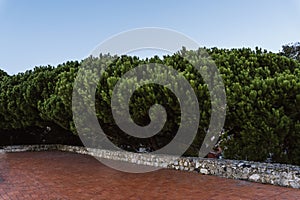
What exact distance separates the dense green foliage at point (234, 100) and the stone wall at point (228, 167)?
1.70 ft

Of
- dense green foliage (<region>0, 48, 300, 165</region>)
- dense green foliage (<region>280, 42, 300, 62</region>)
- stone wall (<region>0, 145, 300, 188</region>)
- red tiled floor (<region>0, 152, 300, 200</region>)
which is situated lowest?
red tiled floor (<region>0, 152, 300, 200</region>)

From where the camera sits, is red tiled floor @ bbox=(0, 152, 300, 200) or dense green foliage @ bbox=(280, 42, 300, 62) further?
dense green foliage @ bbox=(280, 42, 300, 62)

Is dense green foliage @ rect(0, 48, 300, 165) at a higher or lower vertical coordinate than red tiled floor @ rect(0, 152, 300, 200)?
higher

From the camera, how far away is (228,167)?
828 cm

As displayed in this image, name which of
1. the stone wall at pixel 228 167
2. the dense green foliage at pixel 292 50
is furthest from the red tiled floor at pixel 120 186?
the dense green foliage at pixel 292 50

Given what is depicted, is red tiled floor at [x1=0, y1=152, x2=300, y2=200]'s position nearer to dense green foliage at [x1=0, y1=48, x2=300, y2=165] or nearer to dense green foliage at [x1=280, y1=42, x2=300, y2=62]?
dense green foliage at [x1=0, y1=48, x2=300, y2=165]

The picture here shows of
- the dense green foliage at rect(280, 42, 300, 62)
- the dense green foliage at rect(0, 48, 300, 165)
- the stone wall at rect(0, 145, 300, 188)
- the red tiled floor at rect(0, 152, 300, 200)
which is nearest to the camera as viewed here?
the red tiled floor at rect(0, 152, 300, 200)

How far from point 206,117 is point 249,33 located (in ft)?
23.3

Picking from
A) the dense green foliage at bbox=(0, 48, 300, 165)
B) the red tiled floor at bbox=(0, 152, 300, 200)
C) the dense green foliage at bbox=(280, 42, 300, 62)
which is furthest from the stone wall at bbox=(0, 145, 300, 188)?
the dense green foliage at bbox=(280, 42, 300, 62)

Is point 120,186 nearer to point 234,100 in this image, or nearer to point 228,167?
point 228,167

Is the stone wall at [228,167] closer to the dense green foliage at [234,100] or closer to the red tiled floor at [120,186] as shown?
the red tiled floor at [120,186]

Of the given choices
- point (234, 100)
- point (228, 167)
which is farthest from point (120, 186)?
point (234, 100)

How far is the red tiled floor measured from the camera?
22.0 ft

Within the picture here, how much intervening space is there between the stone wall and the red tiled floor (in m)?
0.23
